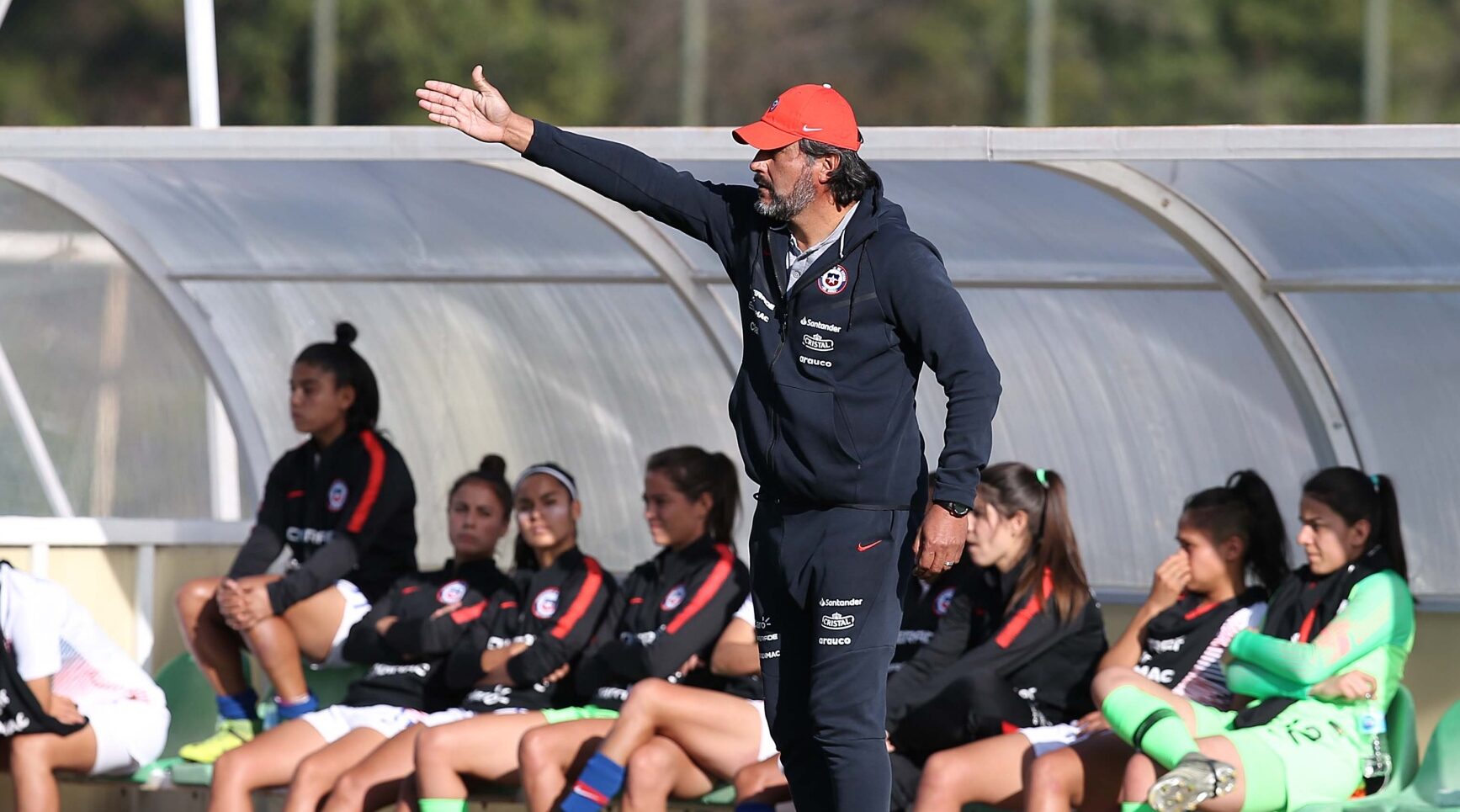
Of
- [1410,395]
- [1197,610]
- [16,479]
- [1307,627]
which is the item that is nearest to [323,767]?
[16,479]

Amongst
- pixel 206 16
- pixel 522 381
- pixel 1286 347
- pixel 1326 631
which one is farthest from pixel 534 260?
pixel 1326 631

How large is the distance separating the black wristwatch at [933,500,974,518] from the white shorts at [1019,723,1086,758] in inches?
69.6

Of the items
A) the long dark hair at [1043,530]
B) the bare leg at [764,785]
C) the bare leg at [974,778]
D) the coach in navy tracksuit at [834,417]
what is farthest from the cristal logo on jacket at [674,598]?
the coach in navy tracksuit at [834,417]

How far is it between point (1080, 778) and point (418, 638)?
7.79ft

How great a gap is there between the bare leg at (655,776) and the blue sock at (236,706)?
1850mm

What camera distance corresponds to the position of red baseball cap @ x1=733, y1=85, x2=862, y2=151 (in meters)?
4.98

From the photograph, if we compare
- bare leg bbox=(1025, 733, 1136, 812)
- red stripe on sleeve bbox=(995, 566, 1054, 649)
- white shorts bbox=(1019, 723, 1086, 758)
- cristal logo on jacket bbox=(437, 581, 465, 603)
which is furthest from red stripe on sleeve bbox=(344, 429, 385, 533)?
bare leg bbox=(1025, 733, 1136, 812)

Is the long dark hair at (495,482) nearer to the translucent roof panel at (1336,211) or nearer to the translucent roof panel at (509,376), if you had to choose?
the translucent roof panel at (509,376)

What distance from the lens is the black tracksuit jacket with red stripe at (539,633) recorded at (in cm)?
739

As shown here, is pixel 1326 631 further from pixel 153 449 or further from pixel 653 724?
pixel 153 449

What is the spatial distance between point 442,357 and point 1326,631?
13.0 ft

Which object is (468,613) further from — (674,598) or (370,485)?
(674,598)

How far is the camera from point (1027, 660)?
6785mm

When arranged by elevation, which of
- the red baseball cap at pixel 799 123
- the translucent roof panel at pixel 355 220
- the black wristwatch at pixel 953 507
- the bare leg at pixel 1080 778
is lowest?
the bare leg at pixel 1080 778
